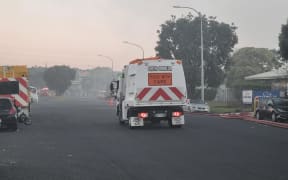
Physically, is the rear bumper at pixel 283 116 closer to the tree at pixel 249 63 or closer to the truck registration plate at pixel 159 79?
the truck registration plate at pixel 159 79

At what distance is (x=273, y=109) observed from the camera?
2986cm

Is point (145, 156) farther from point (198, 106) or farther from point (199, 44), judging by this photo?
point (199, 44)

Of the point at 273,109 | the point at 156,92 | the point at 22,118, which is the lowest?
the point at 22,118

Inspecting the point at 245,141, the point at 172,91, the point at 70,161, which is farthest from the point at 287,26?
the point at 70,161

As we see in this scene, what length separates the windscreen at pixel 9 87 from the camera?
94.5 feet

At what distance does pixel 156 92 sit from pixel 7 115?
253 inches

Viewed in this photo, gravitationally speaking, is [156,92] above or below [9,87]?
below

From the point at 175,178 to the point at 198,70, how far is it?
54.0 metres

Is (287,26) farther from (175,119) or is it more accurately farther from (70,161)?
(70,161)

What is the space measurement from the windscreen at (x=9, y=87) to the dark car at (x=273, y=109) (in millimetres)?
13403

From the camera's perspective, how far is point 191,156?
14203 millimetres

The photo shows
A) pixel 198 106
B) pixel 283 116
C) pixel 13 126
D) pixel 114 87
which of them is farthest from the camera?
pixel 198 106

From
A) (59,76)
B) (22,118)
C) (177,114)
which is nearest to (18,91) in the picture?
(22,118)

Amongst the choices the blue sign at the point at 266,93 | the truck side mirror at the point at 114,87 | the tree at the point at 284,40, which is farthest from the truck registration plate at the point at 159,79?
the blue sign at the point at 266,93
